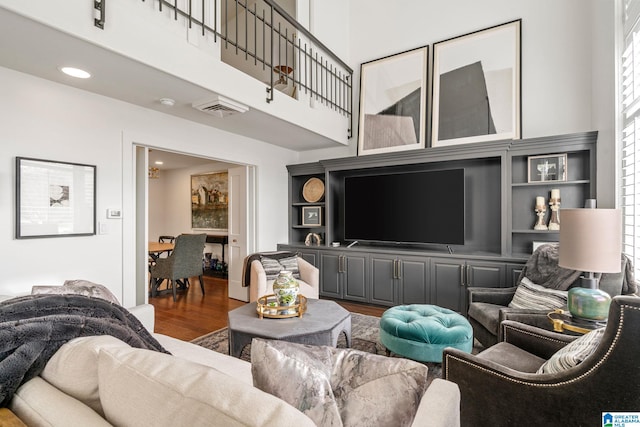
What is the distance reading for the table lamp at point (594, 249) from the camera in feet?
6.06

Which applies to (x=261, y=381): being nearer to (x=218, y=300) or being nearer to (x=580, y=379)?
(x=580, y=379)

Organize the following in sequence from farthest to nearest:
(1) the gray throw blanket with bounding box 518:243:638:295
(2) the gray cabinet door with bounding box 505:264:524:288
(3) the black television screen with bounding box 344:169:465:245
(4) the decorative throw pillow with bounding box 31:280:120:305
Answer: (3) the black television screen with bounding box 344:169:465:245, (2) the gray cabinet door with bounding box 505:264:524:288, (1) the gray throw blanket with bounding box 518:243:638:295, (4) the decorative throw pillow with bounding box 31:280:120:305

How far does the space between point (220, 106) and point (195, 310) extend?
8.69 feet

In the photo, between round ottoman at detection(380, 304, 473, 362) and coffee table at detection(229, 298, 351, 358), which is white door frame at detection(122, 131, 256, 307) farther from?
round ottoman at detection(380, 304, 473, 362)

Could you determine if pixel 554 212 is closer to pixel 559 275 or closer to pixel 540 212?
pixel 540 212

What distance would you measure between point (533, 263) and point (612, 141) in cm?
128

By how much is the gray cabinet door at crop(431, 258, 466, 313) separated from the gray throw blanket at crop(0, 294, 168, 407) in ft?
10.8

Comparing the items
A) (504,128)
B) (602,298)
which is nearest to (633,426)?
(602,298)

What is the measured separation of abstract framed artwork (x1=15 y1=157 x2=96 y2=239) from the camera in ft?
7.94

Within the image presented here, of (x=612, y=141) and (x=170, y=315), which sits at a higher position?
(x=612, y=141)

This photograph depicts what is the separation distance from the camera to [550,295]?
8.38 feet

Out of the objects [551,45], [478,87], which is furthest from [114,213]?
[551,45]

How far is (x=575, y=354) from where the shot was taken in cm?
129

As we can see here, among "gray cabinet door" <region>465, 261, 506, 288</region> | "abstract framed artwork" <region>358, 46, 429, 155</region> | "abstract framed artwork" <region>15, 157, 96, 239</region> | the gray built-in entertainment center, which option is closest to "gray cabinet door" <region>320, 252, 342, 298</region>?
the gray built-in entertainment center
